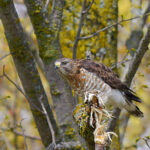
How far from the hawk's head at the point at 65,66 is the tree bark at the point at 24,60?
0.36 metres

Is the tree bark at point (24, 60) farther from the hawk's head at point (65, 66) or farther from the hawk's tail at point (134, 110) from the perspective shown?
the hawk's tail at point (134, 110)

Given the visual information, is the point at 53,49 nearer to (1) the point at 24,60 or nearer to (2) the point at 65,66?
(2) the point at 65,66

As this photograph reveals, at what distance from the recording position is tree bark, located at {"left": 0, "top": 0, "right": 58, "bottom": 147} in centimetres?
364

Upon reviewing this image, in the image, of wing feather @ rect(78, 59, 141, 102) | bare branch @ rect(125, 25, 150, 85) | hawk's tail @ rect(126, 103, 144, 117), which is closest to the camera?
bare branch @ rect(125, 25, 150, 85)

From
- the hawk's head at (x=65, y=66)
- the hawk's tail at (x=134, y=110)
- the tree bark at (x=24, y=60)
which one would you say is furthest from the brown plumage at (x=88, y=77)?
the tree bark at (x=24, y=60)

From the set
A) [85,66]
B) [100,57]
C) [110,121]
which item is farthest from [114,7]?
[110,121]

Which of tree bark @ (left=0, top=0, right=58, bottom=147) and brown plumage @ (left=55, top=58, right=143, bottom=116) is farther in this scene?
brown plumage @ (left=55, top=58, right=143, bottom=116)

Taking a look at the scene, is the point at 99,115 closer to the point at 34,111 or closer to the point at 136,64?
the point at 136,64

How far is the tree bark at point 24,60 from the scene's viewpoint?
3645mm

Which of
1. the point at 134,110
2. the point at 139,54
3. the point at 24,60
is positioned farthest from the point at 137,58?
the point at 24,60

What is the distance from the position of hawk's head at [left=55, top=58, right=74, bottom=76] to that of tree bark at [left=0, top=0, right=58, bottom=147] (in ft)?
1.19

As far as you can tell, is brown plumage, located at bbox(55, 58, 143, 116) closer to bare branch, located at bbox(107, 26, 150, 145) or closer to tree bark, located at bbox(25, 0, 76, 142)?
tree bark, located at bbox(25, 0, 76, 142)

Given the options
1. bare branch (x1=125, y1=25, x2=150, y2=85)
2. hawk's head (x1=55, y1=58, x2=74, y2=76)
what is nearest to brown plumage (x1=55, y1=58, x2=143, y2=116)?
hawk's head (x1=55, y1=58, x2=74, y2=76)

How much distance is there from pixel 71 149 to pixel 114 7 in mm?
2679
